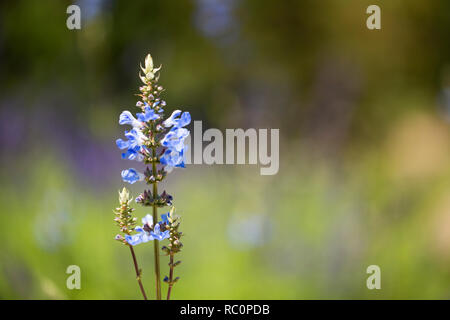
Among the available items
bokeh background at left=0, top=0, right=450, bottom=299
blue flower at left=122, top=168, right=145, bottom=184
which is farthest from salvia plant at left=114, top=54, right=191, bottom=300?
bokeh background at left=0, top=0, right=450, bottom=299

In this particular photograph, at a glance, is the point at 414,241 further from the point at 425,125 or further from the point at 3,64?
the point at 3,64

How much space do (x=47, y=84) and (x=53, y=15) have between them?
1.29 feet

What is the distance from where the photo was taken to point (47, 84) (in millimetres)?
2451

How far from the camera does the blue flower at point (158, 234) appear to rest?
2.04ft

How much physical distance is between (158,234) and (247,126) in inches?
68.9

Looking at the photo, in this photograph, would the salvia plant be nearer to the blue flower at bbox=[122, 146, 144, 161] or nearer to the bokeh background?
the blue flower at bbox=[122, 146, 144, 161]

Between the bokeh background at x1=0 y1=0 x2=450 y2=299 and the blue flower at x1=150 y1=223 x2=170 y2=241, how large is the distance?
0.58m

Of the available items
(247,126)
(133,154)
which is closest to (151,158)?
(133,154)

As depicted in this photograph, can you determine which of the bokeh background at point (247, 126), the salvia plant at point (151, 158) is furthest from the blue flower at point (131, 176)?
the bokeh background at point (247, 126)

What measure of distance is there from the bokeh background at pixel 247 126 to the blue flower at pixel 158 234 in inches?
23.0

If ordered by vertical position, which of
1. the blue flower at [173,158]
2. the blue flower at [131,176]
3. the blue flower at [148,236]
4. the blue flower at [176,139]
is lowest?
the blue flower at [148,236]

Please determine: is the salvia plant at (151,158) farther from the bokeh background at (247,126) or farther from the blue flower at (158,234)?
the bokeh background at (247,126)

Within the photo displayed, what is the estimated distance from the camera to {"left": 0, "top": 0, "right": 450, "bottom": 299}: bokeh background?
54.3 inches

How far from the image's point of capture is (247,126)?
2352mm
